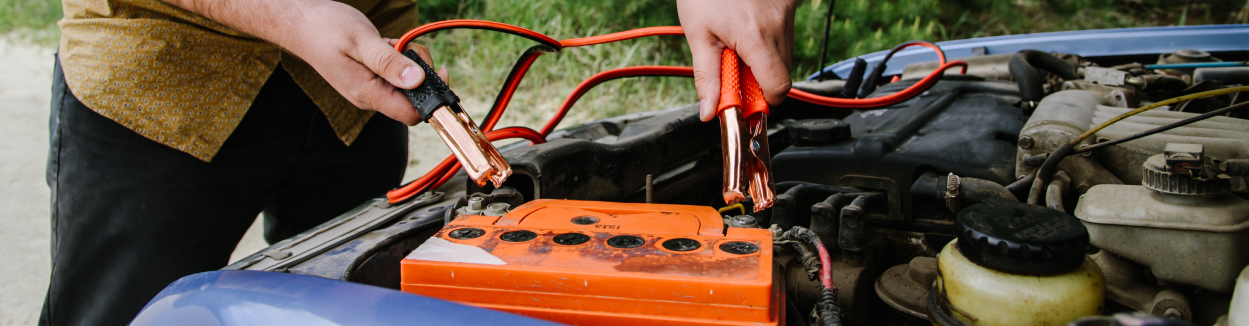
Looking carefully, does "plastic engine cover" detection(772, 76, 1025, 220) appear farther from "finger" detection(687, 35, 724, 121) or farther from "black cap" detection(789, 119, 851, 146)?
"finger" detection(687, 35, 724, 121)

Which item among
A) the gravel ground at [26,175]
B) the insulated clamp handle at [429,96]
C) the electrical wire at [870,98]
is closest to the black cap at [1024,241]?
the insulated clamp handle at [429,96]

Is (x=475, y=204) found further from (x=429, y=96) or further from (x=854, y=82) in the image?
(x=854, y=82)

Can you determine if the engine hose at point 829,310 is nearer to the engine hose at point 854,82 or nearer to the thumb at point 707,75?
the thumb at point 707,75

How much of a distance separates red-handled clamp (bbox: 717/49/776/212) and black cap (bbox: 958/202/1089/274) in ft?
0.79

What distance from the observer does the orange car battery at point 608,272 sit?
0.69 meters

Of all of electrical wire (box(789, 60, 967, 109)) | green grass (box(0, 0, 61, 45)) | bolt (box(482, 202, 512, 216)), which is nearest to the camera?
bolt (box(482, 202, 512, 216))

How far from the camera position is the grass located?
15.0 ft

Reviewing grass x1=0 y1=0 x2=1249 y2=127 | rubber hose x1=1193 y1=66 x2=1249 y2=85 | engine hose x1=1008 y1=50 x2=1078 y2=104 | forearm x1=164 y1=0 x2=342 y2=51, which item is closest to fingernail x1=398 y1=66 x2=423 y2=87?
forearm x1=164 y1=0 x2=342 y2=51

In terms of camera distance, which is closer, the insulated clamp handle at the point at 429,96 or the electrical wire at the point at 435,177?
the insulated clamp handle at the point at 429,96

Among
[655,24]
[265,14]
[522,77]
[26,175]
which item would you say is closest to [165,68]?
[265,14]

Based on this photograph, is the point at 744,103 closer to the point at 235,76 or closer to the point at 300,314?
the point at 300,314

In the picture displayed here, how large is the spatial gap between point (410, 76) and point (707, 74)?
0.39 meters

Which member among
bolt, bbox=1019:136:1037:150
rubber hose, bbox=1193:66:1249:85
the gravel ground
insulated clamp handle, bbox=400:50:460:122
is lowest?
the gravel ground

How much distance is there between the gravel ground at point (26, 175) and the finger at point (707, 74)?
9.50 ft
